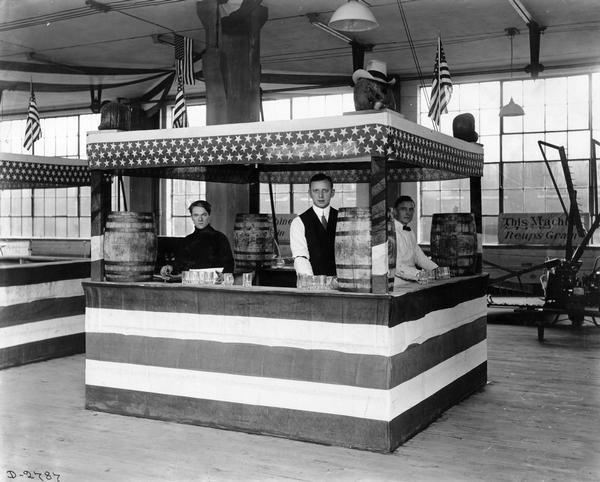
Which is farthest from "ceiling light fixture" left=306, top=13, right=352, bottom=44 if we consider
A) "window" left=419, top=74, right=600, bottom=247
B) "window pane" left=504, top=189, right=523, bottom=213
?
"window pane" left=504, top=189, right=523, bottom=213

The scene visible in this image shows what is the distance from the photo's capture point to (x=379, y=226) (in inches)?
170

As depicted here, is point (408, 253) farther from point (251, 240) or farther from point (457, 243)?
point (251, 240)

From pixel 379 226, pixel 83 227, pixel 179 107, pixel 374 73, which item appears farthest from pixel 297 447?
pixel 83 227

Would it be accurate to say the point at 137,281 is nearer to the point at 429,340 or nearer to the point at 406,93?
the point at 429,340

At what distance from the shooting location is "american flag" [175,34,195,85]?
11641 mm

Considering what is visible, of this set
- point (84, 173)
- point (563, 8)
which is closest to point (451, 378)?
point (84, 173)

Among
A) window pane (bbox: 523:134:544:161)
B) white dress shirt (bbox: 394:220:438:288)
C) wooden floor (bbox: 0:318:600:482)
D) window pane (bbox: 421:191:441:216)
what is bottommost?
wooden floor (bbox: 0:318:600:482)

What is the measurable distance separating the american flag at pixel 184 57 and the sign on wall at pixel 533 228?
6.37 m

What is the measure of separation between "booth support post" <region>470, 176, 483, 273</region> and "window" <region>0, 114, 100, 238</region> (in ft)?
45.5

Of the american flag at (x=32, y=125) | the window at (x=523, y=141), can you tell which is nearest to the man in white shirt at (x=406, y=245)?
the window at (x=523, y=141)

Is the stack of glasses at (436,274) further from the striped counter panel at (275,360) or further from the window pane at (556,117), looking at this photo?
the window pane at (556,117)

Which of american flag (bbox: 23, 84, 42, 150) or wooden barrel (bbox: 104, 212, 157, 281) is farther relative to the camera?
american flag (bbox: 23, 84, 42, 150)

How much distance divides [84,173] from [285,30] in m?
5.08

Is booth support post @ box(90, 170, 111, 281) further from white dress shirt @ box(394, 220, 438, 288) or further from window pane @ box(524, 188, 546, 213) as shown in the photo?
window pane @ box(524, 188, 546, 213)
